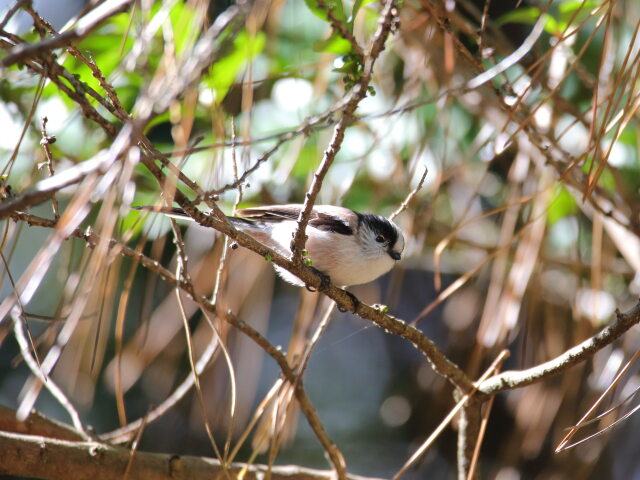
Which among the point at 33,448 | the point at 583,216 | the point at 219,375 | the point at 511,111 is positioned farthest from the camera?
the point at 583,216

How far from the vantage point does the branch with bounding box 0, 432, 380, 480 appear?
77.1 inches

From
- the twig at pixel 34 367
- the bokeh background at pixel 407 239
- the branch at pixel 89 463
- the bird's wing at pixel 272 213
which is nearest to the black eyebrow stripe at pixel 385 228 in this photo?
the bokeh background at pixel 407 239

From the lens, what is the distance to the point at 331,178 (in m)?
3.68

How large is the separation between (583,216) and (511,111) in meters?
2.30

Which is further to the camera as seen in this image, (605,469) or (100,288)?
(605,469)

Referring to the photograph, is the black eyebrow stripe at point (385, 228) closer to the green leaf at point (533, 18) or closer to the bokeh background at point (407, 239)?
the bokeh background at point (407, 239)

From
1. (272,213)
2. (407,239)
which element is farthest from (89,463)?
(407,239)

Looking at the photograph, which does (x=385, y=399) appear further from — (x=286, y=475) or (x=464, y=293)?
(x=286, y=475)

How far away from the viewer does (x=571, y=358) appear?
1841mm

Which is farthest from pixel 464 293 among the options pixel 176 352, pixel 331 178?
pixel 176 352

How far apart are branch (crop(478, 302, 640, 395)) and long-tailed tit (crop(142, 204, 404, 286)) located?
2.56 ft

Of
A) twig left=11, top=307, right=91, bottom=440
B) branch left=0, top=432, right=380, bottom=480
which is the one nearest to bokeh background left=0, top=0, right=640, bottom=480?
twig left=11, top=307, right=91, bottom=440

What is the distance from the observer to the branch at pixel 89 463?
1.96 metres

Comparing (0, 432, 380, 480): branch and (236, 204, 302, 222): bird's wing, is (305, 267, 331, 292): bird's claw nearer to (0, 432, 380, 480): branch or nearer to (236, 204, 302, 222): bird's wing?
(236, 204, 302, 222): bird's wing
